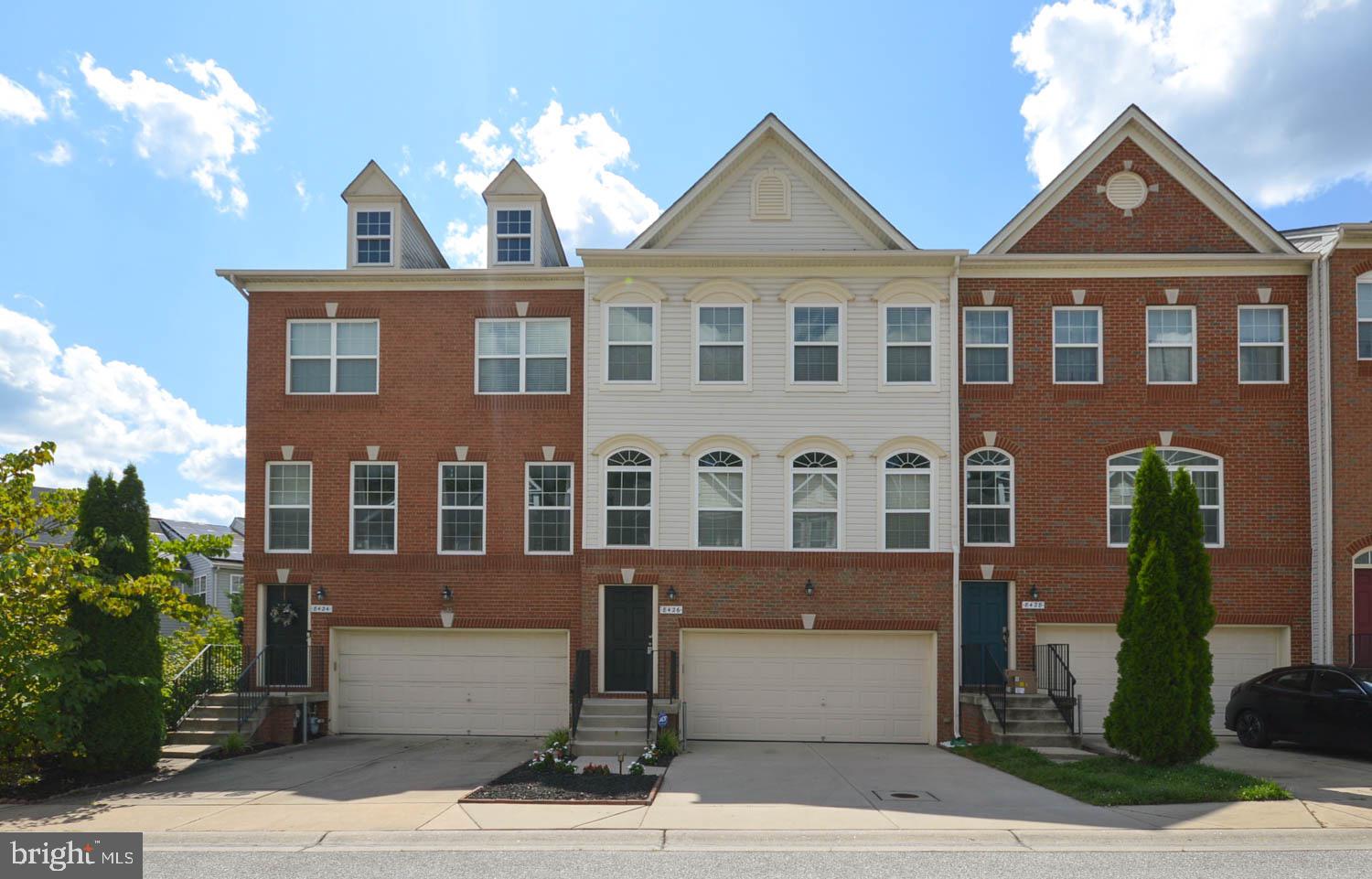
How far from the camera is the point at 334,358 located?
65.2ft

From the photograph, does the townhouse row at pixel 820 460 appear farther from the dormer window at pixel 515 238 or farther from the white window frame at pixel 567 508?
the dormer window at pixel 515 238

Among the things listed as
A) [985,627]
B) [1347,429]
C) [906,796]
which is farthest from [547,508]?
[1347,429]

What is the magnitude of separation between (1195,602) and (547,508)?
35.4 ft

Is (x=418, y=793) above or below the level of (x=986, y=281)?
below

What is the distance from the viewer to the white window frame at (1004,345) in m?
19.1

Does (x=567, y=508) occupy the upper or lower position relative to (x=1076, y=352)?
lower

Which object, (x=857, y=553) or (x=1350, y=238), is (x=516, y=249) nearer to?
(x=857, y=553)

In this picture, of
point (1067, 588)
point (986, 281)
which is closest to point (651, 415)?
point (986, 281)

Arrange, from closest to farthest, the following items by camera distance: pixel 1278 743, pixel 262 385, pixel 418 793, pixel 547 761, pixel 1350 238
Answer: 1. pixel 418 793
2. pixel 547 761
3. pixel 1278 743
4. pixel 1350 238
5. pixel 262 385

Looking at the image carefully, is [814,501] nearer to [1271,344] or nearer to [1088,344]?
[1088,344]

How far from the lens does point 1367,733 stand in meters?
15.1

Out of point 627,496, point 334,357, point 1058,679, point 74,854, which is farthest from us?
point 334,357

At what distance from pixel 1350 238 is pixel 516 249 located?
14.8 meters

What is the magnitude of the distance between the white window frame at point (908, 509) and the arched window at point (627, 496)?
4.05 metres
